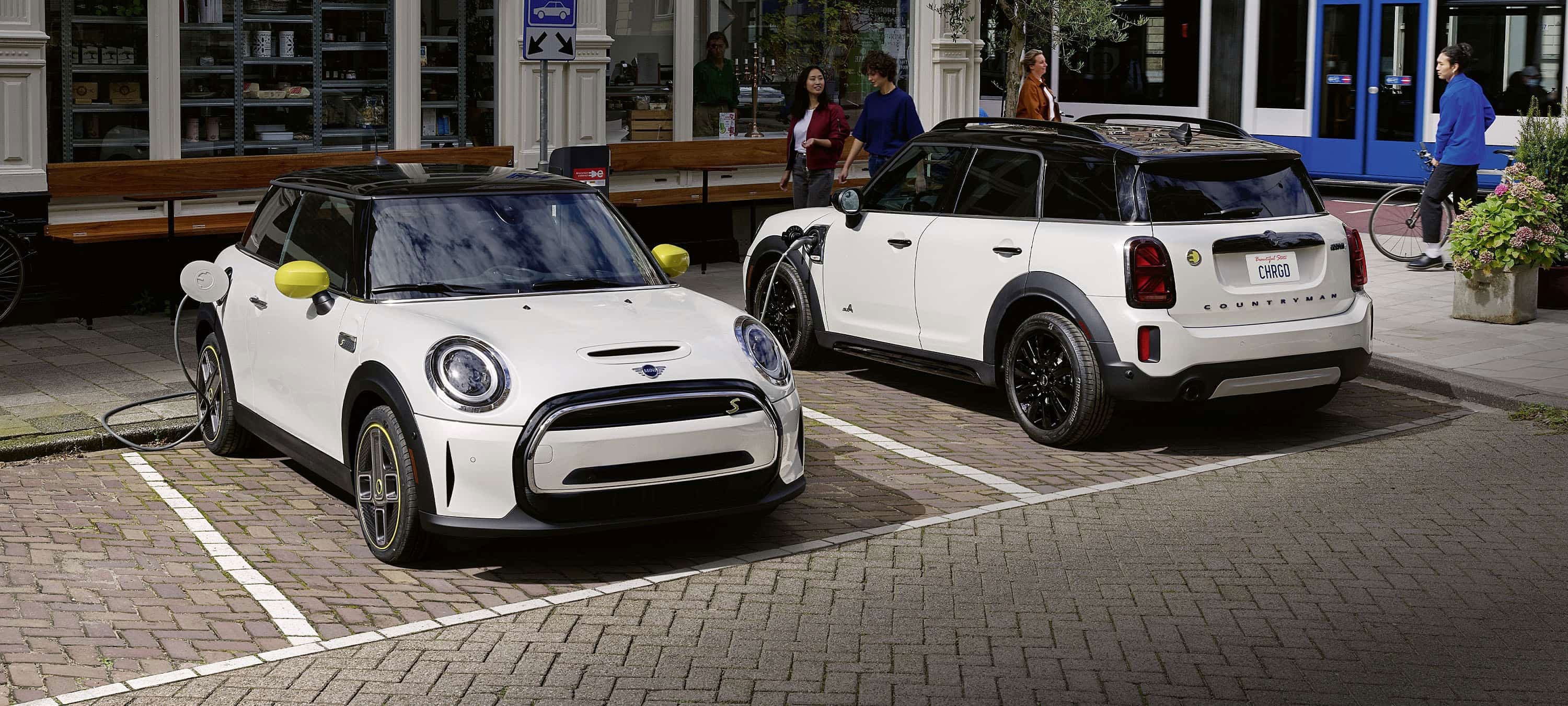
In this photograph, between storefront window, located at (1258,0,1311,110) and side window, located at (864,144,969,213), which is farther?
storefront window, located at (1258,0,1311,110)

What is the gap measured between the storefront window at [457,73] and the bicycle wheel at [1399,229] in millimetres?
8201

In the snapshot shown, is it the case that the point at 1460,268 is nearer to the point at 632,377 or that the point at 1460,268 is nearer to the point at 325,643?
the point at 632,377

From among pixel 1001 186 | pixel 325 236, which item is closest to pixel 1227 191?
pixel 1001 186

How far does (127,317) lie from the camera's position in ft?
41.2

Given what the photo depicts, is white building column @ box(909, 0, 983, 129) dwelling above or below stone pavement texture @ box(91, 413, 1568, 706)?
above

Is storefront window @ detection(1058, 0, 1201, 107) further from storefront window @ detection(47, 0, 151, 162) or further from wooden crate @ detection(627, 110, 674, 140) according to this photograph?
storefront window @ detection(47, 0, 151, 162)

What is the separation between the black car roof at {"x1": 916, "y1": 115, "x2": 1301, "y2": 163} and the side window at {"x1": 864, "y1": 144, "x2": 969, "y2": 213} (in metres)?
0.11

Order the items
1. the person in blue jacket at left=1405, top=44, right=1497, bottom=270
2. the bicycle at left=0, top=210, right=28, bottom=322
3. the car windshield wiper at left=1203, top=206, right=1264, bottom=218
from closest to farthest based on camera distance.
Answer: the car windshield wiper at left=1203, top=206, right=1264, bottom=218 < the bicycle at left=0, top=210, right=28, bottom=322 < the person in blue jacket at left=1405, top=44, right=1497, bottom=270

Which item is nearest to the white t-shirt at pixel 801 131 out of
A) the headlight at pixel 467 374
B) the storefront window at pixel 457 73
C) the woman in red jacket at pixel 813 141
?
the woman in red jacket at pixel 813 141

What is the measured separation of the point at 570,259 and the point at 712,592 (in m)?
1.86

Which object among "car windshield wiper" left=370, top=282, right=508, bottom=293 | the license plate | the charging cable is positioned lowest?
the charging cable

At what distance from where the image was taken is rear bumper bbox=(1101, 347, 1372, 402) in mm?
8320

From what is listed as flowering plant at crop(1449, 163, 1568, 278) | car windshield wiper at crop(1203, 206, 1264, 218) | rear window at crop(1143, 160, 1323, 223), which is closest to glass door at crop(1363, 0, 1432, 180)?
flowering plant at crop(1449, 163, 1568, 278)

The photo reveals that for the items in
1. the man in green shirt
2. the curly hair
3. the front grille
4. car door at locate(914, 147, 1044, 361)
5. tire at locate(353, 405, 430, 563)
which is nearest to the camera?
the front grille
